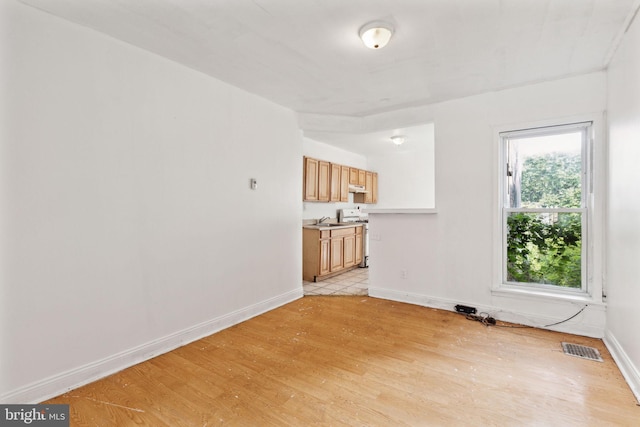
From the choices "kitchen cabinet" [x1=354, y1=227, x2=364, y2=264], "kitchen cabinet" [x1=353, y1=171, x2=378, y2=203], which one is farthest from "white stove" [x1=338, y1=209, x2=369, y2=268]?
"kitchen cabinet" [x1=353, y1=171, x2=378, y2=203]

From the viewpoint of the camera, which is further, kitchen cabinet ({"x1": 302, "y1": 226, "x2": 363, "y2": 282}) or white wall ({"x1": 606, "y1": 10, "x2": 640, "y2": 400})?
kitchen cabinet ({"x1": 302, "y1": 226, "x2": 363, "y2": 282})

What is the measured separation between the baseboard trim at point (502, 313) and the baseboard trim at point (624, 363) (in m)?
0.15

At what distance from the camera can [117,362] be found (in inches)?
90.4

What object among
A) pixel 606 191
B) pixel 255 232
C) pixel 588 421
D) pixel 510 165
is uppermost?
pixel 510 165

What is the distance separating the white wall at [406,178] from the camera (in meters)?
6.70

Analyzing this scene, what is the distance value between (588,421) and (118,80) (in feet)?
12.6

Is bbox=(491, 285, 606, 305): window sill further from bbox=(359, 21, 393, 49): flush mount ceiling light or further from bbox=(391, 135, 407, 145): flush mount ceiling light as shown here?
bbox=(391, 135, 407, 145): flush mount ceiling light

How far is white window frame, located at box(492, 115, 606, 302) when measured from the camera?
2766 millimetres

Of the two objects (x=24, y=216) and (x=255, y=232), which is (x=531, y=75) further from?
(x=24, y=216)

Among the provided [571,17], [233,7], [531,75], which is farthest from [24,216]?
[531,75]

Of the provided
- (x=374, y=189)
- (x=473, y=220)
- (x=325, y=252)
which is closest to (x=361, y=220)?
(x=374, y=189)

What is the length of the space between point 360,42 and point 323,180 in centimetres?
323

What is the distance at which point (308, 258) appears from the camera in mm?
4984

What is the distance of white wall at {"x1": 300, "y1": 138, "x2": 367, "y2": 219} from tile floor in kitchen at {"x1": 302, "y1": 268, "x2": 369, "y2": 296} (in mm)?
1240
